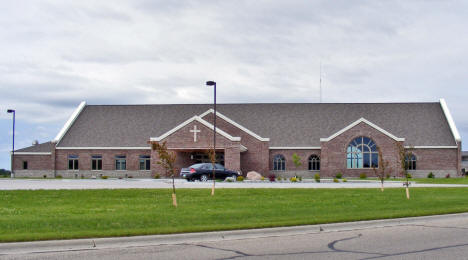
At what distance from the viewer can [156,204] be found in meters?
21.7

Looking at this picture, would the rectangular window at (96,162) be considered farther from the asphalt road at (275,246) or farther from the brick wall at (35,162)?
the asphalt road at (275,246)

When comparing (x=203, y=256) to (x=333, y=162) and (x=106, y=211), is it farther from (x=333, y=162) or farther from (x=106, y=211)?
(x=333, y=162)

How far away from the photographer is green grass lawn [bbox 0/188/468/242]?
14.9 m

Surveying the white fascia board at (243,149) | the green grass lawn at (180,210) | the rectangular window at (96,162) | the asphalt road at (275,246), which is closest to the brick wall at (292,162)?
the white fascia board at (243,149)

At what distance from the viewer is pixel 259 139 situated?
5966 centimetres

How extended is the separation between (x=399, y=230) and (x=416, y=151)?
154 feet

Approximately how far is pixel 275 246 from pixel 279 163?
161 feet

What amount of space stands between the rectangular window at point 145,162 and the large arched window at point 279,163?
12648 mm

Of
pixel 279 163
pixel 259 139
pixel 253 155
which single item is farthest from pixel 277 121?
pixel 253 155

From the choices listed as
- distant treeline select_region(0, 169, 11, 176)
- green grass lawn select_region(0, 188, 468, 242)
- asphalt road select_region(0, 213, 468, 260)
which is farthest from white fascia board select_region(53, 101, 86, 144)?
asphalt road select_region(0, 213, 468, 260)

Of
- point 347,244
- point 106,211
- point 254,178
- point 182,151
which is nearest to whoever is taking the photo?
point 347,244

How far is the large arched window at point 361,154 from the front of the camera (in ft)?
195

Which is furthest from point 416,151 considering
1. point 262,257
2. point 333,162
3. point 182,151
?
point 262,257

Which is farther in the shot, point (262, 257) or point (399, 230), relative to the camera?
point (399, 230)
